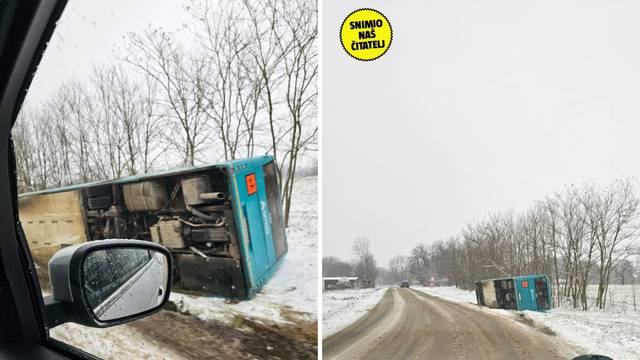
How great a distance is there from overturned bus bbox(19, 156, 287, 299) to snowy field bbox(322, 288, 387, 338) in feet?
1.94

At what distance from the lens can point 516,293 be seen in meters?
2.34

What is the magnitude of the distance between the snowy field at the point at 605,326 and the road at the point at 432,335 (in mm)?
118

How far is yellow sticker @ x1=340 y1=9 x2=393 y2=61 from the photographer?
248cm

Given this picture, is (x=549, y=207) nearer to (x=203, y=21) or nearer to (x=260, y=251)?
(x=260, y=251)

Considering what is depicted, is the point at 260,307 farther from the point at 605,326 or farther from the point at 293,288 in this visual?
the point at 605,326

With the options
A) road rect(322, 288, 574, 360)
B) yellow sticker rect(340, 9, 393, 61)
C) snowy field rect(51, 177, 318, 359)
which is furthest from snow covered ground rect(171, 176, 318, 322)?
yellow sticker rect(340, 9, 393, 61)

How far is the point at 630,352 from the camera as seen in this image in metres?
2.00

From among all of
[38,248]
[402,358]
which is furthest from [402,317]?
[38,248]

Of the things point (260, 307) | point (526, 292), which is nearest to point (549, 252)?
point (526, 292)

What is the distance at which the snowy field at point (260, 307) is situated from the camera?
2201 millimetres

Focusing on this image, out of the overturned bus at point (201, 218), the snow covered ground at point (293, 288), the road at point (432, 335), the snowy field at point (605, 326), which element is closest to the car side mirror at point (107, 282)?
the overturned bus at point (201, 218)

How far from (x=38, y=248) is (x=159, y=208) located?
1110 mm

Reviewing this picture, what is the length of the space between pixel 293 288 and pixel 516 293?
1.21 meters

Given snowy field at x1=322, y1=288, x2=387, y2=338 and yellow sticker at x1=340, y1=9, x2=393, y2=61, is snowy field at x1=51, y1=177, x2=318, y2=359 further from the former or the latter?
yellow sticker at x1=340, y1=9, x2=393, y2=61
